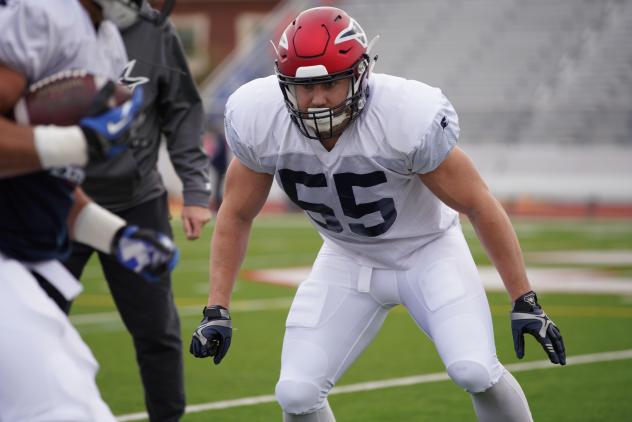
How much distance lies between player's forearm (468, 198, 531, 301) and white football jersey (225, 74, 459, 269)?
0.22 meters

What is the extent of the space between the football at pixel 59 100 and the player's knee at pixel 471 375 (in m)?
1.29

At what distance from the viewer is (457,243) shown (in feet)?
11.9

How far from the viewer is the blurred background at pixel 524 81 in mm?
18891

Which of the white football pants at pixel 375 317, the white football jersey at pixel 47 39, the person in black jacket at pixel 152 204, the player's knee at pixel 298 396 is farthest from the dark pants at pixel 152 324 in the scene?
the white football jersey at pixel 47 39

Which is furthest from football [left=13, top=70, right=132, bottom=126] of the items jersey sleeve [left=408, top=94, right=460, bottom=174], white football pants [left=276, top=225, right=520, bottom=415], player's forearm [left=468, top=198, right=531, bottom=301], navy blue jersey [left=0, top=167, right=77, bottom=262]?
player's forearm [left=468, top=198, right=531, bottom=301]

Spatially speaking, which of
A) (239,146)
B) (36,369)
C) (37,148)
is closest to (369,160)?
(239,146)

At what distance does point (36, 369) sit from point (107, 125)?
21.8 inches

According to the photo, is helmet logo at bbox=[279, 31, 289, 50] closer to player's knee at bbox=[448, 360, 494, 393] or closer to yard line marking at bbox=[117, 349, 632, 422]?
player's knee at bbox=[448, 360, 494, 393]

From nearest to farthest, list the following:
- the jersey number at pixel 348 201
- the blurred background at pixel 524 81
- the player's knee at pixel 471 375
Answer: the player's knee at pixel 471 375
the jersey number at pixel 348 201
the blurred background at pixel 524 81

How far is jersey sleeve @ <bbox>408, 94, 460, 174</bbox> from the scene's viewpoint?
3269mm

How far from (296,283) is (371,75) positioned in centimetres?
592

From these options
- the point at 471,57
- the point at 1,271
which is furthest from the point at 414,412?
the point at 471,57

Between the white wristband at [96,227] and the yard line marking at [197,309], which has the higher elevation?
the white wristband at [96,227]

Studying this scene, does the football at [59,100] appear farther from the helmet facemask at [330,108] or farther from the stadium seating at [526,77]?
the stadium seating at [526,77]
